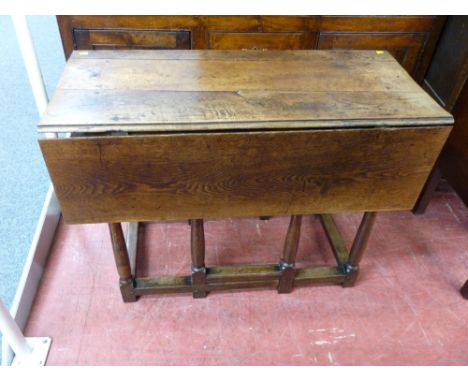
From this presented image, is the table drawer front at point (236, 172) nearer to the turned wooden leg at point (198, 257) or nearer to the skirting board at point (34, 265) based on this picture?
the turned wooden leg at point (198, 257)

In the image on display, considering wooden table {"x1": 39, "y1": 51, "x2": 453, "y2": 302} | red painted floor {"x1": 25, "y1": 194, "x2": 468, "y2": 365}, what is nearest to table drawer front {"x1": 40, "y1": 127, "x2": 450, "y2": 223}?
wooden table {"x1": 39, "y1": 51, "x2": 453, "y2": 302}

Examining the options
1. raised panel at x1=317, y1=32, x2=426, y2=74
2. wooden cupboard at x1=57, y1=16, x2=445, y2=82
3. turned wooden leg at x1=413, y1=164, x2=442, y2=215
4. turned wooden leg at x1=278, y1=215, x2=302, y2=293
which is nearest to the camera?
turned wooden leg at x1=278, y1=215, x2=302, y2=293

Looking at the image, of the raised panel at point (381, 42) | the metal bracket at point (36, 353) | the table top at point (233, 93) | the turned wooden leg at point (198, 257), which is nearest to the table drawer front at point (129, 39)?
the table top at point (233, 93)

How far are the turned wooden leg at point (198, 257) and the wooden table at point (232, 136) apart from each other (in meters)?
0.20

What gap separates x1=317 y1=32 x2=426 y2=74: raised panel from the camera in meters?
1.79

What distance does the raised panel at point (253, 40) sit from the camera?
1.73 meters

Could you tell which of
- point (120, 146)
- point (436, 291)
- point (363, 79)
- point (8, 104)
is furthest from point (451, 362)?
point (8, 104)

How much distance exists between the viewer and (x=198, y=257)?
5.06 feet

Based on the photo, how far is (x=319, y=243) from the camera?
192 cm

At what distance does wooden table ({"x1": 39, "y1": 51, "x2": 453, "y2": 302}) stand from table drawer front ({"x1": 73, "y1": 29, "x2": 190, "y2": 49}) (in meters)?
0.32

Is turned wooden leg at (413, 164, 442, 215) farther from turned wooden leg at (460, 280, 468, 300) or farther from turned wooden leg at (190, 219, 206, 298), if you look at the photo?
turned wooden leg at (190, 219, 206, 298)

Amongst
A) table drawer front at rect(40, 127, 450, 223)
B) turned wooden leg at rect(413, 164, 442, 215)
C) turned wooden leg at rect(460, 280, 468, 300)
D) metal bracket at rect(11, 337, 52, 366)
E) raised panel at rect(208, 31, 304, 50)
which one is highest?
raised panel at rect(208, 31, 304, 50)
